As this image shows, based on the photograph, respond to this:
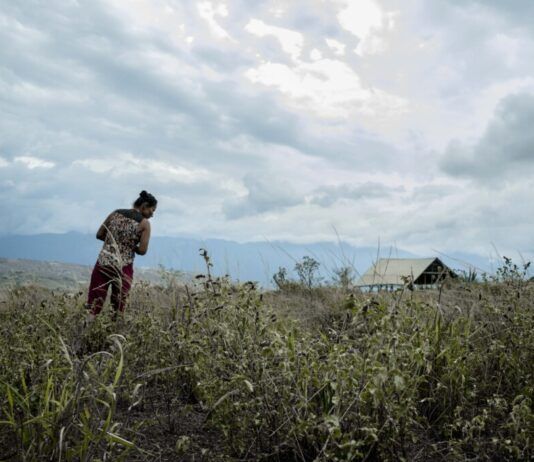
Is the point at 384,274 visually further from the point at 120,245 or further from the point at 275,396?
the point at 120,245

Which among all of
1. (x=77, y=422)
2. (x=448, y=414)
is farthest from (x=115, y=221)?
(x=448, y=414)

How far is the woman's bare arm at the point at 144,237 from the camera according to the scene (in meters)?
7.16

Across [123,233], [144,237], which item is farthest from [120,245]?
[144,237]

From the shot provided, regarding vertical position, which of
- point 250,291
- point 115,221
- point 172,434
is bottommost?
point 172,434

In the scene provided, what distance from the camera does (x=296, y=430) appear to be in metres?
2.77

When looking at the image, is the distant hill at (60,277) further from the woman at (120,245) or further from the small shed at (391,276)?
the small shed at (391,276)

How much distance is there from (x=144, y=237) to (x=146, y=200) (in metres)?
0.56

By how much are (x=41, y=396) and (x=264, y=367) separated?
1.28 meters

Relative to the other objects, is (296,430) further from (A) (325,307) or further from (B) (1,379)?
(A) (325,307)

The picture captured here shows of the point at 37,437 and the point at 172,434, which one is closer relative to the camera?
the point at 37,437

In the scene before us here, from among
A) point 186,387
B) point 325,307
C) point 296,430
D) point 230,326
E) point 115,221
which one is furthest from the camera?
point 325,307

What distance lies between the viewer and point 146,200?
7418 millimetres

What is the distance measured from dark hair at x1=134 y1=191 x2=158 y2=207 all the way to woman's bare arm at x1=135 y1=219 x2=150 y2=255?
30cm

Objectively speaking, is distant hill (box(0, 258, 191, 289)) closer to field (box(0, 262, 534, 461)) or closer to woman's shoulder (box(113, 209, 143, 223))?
woman's shoulder (box(113, 209, 143, 223))
